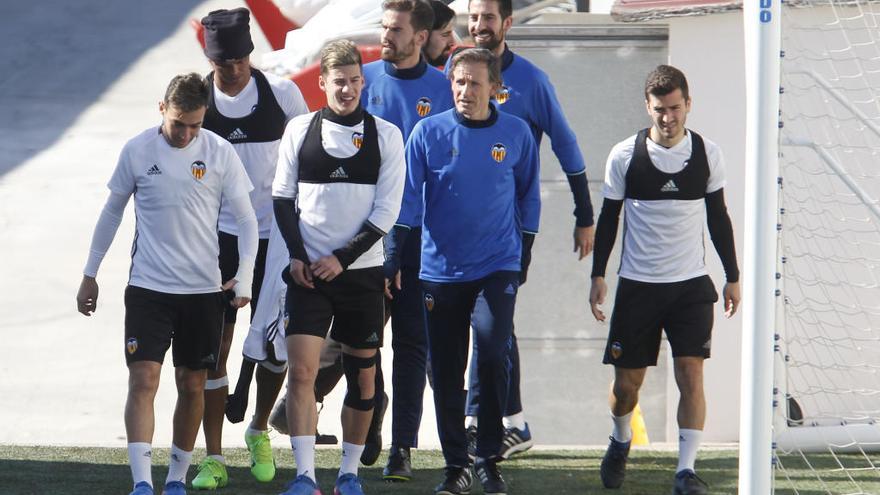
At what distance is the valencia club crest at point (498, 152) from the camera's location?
5938 mm

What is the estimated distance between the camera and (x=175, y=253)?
571cm

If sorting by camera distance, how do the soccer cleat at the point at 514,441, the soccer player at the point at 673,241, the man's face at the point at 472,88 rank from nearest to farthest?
the man's face at the point at 472,88
the soccer player at the point at 673,241
the soccer cleat at the point at 514,441

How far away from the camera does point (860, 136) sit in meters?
8.08

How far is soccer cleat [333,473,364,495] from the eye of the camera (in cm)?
582

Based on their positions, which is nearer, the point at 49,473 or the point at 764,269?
the point at 764,269

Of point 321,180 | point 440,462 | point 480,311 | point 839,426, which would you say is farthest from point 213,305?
point 839,426

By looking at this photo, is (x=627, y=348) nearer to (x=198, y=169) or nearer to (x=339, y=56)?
(x=339, y=56)

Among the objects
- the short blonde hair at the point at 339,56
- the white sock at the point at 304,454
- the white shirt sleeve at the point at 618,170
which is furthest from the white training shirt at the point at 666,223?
the white sock at the point at 304,454

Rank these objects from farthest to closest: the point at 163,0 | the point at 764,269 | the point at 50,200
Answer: the point at 163,0 < the point at 50,200 < the point at 764,269

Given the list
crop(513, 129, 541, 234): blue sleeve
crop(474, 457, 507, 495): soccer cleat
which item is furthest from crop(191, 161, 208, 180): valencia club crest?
crop(474, 457, 507, 495): soccer cleat

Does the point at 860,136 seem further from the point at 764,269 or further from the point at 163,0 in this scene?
the point at 163,0

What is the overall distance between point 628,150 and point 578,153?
1.80ft

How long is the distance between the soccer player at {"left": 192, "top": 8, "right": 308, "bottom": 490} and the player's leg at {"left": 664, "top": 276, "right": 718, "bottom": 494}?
6.02 ft

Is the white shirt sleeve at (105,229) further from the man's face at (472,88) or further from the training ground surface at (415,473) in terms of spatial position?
the man's face at (472,88)
